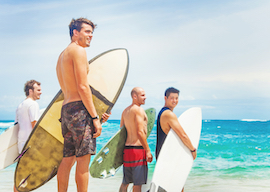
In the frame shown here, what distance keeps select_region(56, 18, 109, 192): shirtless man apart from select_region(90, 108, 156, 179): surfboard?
0.76m

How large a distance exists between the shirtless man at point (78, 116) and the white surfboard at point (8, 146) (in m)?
1.48

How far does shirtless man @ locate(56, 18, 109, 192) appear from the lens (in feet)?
7.67

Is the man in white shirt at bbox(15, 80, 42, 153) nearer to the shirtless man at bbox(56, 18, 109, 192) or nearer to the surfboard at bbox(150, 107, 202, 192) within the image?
the shirtless man at bbox(56, 18, 109, 192)

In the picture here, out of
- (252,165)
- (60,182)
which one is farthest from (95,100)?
(252,165)

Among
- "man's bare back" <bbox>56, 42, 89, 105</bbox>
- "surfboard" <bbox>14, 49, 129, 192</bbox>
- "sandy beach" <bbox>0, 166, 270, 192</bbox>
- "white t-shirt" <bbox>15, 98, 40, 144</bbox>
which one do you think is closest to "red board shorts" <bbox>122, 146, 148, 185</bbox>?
"surfboard" <bbox>14, 49, 129, 192</bbox>

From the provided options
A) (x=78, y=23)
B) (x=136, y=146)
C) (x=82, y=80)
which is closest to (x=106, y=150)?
(x=136, y=146)

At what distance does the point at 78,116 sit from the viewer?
2357 millimetres

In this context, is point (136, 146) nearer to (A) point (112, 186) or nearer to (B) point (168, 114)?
(B) point (168, 114)

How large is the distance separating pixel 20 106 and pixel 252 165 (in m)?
9.74

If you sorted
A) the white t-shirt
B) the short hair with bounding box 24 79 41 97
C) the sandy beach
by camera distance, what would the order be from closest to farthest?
1. the white t-shirt
2. the short hair with bounding box 24 79 41 97
3. the sandy beach

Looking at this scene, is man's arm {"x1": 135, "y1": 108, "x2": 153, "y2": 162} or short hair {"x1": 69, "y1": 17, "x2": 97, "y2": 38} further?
man's arm {"x1": 135, "y1": 108, "x2": 153, "y2": 162}

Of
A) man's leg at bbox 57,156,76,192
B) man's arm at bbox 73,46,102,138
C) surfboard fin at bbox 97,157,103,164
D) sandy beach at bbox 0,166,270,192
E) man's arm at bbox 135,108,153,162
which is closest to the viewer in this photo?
man's arm at bbox 73,46,102,138

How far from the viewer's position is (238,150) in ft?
49.6

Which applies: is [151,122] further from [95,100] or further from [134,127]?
[95,100]
